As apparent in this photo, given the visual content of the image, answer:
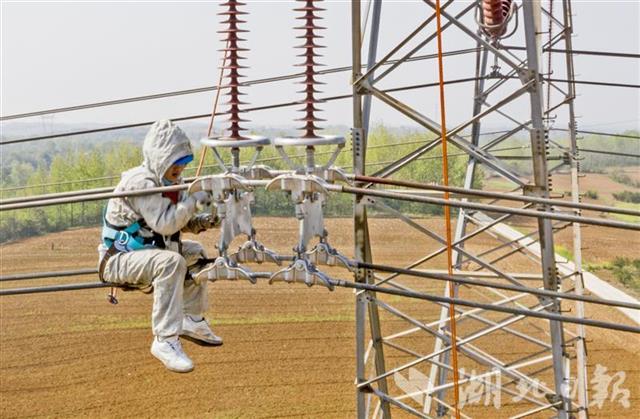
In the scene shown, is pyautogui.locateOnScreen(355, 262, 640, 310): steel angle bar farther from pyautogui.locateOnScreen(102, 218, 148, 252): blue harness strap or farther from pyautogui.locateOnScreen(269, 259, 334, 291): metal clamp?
pyautogui.locateOnScreen(102, 218, 148, 252): blue harness strap

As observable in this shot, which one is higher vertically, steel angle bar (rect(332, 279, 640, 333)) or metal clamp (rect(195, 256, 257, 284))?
metal clamp (rect(195, 256, 257, 284))

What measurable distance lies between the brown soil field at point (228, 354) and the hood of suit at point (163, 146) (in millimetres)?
10290

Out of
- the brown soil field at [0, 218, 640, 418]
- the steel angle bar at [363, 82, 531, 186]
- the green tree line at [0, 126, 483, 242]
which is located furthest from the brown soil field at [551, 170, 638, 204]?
the steel angle bar at [363, 82, 531, 186]

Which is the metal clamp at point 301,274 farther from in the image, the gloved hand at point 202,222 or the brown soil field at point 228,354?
the brown soil field at point 228,354

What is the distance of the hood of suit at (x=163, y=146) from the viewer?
6.96 metres

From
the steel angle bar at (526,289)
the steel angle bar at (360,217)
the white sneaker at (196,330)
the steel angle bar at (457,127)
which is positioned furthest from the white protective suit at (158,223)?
the steel angle bar at (457,127)

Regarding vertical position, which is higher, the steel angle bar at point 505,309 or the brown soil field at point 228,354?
the steel angle bar at point 505,309

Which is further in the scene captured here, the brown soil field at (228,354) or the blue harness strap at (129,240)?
the brown soil field at (228,354)

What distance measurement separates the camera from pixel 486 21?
11.7 m

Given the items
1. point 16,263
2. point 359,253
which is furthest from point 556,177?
point 359,253

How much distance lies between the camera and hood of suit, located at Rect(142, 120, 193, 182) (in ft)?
22.8

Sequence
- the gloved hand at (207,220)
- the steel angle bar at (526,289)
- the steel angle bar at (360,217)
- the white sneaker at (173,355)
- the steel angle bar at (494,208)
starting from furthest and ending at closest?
the steel angle bar at (360,217) < the gloved hand at (207,220) < the white sneaker at (173,355) < the steel angle bar at (526,289) < the steel angle bar at (494,208)

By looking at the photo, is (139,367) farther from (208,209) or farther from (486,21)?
(208,209)

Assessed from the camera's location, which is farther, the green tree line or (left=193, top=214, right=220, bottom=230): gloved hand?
the green tree line
